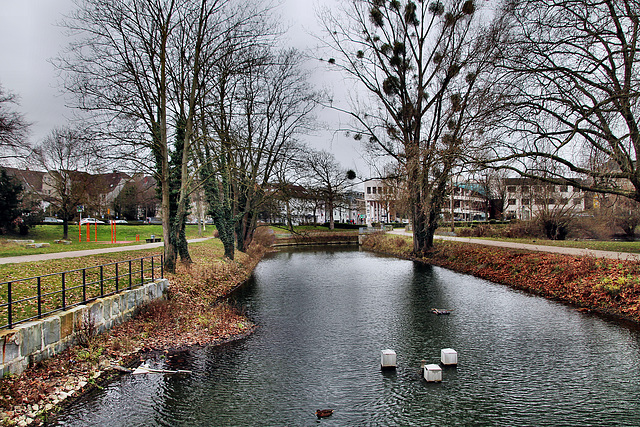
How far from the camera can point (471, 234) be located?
1560 inches

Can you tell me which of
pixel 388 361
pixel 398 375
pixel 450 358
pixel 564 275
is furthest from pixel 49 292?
pixel 564 275

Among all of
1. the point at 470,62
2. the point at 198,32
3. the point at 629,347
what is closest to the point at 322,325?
the point at 629,347

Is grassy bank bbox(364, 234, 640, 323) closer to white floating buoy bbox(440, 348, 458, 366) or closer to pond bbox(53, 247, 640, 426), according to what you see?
pond bbox(53, 247, 640, 426)

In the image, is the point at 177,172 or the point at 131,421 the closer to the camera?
the point at 131,421

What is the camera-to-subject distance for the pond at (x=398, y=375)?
673cm

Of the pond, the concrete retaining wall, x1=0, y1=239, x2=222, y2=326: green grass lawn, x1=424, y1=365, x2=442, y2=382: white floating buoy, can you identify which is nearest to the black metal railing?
x1=0, y1=239, x2=222, y2=326: green grass lawn

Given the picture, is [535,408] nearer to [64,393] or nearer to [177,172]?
[64,393]

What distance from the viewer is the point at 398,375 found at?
27.4 ft

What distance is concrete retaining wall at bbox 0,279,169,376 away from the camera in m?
6.73

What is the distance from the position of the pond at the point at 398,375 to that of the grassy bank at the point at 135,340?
0.45 m

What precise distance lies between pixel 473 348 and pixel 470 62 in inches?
695

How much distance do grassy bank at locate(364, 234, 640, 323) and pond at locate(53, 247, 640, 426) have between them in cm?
93

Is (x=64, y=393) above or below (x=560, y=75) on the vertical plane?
below

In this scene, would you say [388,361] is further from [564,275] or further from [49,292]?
[564,275]
